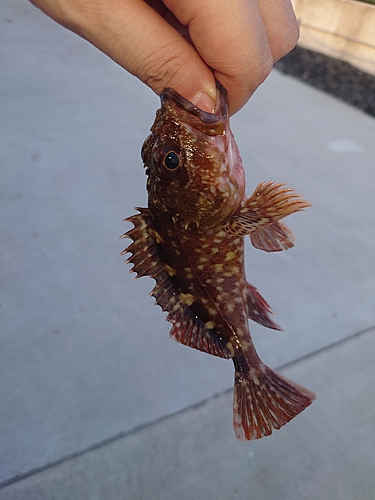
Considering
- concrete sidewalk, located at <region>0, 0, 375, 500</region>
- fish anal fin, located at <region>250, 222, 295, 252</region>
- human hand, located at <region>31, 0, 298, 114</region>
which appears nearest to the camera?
human hand, located at <region>31, 0, 298, 114</region>

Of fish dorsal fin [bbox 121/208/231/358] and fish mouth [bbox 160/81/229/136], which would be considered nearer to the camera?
fish mouth [bbox 160/81/229/136]

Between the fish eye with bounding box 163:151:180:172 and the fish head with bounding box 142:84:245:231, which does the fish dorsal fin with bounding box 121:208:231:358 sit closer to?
the fish head with bounding box 142:84:245:231

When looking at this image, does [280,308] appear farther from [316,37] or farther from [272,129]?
[316,37]

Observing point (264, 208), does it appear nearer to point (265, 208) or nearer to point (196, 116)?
point (265, 208)

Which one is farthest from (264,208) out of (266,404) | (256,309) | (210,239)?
(266,404)

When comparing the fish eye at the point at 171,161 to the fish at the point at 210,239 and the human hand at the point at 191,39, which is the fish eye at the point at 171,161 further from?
the human hand at the point at 191,39

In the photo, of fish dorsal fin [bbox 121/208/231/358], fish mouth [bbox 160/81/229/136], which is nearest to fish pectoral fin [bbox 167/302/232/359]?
fish dorsal fin [bbox 121/208/231/358]

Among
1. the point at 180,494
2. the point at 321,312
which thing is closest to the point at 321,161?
the point at 321,312
